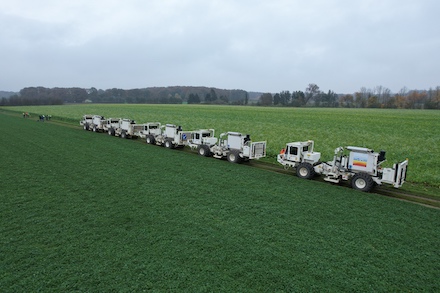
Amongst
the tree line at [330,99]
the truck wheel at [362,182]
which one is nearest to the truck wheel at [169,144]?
the truck wheel at [362,182]

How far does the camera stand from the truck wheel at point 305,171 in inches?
730

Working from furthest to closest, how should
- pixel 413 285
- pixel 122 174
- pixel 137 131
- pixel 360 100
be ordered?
pixel 360 100
pixel 137 131
pixel 122 174
pixel 413 285

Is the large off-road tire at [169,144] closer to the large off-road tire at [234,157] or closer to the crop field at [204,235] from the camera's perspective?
the large off-road tire at [234,157]

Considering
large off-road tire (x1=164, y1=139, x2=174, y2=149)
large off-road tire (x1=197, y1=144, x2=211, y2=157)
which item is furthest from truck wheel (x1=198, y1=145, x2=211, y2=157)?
large off-road tire (x1=164, y1=139, x2=174, y2=149)

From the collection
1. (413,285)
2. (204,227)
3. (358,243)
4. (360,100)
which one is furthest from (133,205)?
(360,100)

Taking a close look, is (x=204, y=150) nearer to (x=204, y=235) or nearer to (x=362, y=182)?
(x=362, y=182)

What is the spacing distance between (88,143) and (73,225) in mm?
20783

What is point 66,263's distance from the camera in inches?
338

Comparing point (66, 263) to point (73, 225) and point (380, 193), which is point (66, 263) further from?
point (380, 193)

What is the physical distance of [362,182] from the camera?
1667 cm

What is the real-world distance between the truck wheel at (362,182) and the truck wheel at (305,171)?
8.22ft

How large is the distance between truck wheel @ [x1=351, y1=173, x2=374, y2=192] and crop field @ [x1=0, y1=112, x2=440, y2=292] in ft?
2.45

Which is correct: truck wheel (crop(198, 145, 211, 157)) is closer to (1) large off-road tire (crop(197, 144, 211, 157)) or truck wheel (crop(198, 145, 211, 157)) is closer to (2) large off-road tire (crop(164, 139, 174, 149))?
(1) large off-road tire (crop(197, 144, 211, 157))

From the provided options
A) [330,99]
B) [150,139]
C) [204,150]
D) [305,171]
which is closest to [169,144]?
[150,139]
